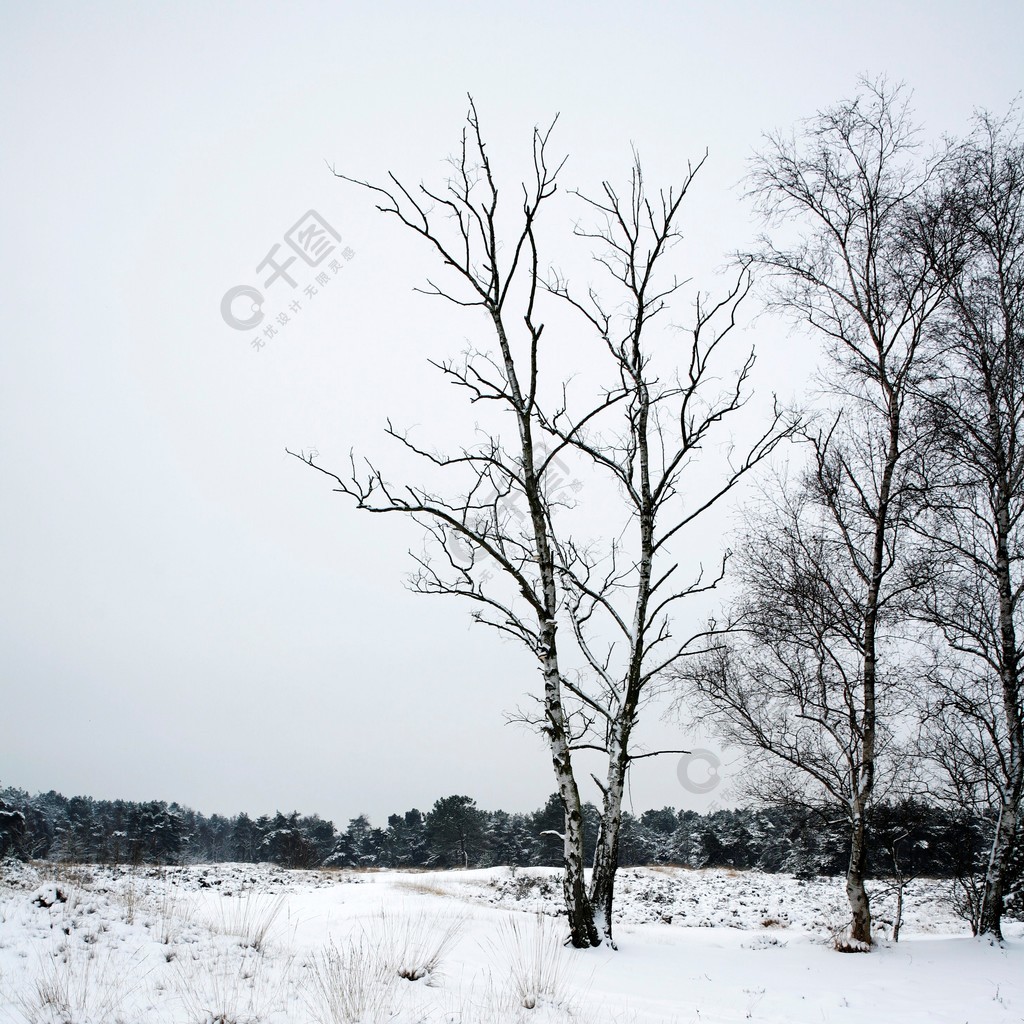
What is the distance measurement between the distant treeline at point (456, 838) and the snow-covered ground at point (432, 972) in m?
3.47

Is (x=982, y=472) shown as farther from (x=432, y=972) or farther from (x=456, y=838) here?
(x=456, y=838)

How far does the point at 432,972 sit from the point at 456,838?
49981 millimetres

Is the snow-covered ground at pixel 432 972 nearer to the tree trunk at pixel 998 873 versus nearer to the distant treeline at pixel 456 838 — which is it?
the tree trunk at pixel 998 873

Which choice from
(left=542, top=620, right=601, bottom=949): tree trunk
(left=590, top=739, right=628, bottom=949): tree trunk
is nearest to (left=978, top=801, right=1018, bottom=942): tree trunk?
(left=590, top=739, right=628, bottom=949): tree trunk

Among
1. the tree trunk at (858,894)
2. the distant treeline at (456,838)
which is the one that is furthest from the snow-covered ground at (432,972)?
the distant treeline at (456,838)

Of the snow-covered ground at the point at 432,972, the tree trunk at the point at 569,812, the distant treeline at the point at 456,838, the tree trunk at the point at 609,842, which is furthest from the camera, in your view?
the distant treeline at the point at 456,838

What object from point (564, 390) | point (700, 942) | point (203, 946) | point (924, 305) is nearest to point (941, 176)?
point (924, 305)

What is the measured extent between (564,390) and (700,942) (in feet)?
26.3

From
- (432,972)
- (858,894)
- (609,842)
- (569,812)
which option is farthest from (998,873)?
(432,972)

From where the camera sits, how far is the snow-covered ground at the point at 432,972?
4.04m

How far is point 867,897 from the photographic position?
356 inches

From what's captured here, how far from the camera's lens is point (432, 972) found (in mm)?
5191

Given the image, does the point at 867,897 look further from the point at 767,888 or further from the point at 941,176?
the point at 767,888

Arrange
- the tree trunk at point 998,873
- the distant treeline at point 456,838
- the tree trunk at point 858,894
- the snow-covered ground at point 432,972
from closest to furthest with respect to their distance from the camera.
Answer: the snow-covered ground at point 432,972
the tree trunk at point 858,894
the tree trunk at point 998,873
the distant treeline at point 456,838
